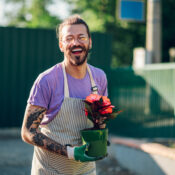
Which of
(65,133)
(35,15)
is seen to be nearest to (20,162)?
(65,133)

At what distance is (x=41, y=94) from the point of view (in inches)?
101

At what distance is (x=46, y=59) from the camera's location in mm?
9320

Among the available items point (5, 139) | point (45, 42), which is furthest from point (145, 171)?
point (45, 42)

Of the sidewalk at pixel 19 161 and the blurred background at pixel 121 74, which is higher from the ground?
the blurred background at pixel 121 74

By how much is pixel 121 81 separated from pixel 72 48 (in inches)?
246

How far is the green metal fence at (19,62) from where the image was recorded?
29.8 ft

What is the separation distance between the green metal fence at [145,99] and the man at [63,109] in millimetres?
4379

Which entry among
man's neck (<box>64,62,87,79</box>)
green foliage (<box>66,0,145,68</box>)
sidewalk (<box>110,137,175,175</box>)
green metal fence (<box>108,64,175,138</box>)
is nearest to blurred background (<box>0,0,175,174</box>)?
green metal fence (<box>108,64,175,138</box>)

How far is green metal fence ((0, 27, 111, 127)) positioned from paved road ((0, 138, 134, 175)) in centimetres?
119

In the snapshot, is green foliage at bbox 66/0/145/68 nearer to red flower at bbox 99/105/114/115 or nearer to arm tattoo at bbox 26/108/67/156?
red flower at bbox 99/105/114/115

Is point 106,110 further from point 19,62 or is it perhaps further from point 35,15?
point 35,15

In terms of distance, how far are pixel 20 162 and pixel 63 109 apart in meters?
4.34

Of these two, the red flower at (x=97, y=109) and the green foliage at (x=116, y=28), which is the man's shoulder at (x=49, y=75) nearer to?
the red flower at (x=97, y=109)

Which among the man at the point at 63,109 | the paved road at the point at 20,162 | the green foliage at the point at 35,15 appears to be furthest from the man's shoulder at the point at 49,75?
the green foliage at the point at 35,15
